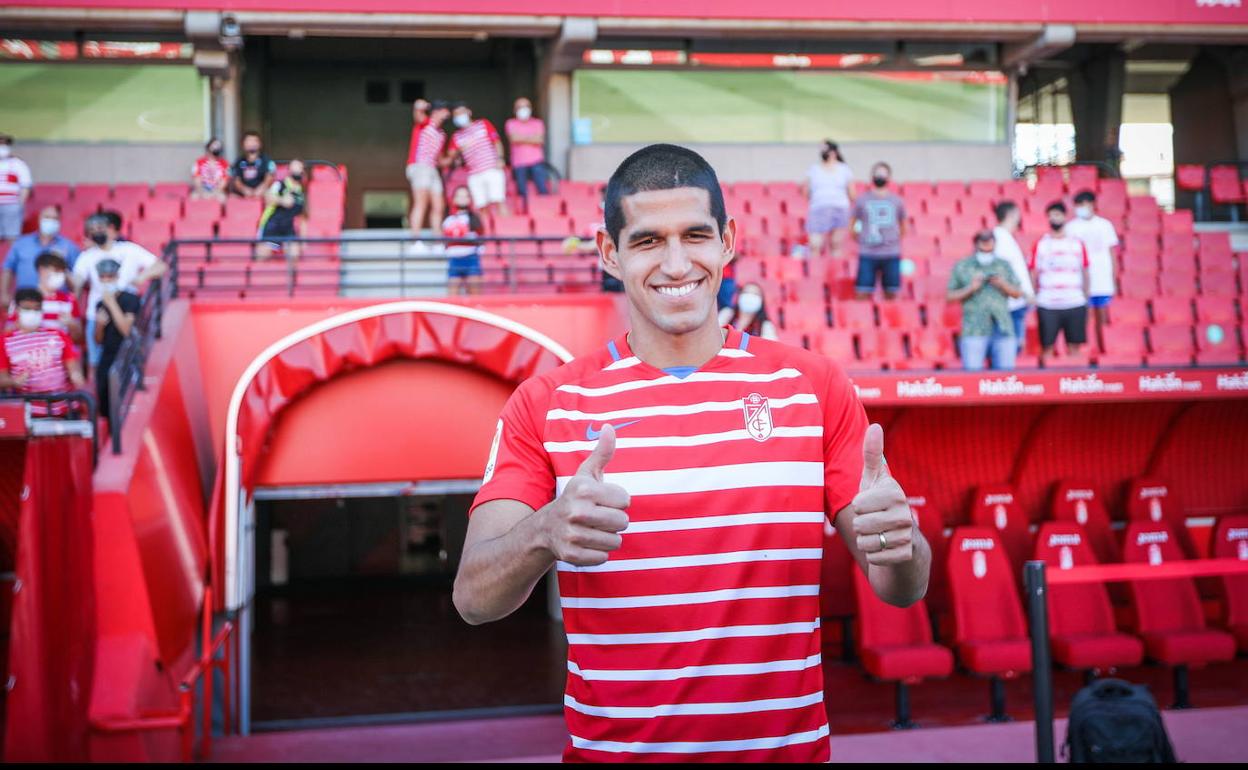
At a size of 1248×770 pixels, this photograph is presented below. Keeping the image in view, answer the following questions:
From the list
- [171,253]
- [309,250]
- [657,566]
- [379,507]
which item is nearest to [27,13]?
[309,250]

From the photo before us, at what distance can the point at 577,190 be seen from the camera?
42.7ft

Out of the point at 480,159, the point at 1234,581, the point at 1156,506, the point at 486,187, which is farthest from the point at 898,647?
the point at 480,159

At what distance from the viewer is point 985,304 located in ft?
26.6

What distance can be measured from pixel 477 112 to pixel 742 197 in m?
7.33

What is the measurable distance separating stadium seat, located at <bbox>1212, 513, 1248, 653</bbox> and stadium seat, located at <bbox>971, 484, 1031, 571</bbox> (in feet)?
4.95

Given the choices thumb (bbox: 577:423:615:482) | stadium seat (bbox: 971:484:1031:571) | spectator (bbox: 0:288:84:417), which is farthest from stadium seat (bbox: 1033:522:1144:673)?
spectator (bbox: 0:288:84:417)

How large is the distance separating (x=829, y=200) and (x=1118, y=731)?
732 centimetres

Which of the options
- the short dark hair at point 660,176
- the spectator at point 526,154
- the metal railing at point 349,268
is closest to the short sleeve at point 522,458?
the short dark hair at point 660,176

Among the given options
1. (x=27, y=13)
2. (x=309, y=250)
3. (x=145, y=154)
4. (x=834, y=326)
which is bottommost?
(x=834, y=326)

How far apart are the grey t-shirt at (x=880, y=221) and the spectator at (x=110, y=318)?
605 centimetres

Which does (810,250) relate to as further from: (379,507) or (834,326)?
(379,507)

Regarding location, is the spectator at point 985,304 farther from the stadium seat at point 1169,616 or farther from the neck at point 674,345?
the neck at point 674,345

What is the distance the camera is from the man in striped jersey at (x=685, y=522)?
1949 millimetres

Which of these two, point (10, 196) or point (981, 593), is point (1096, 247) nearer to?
point (981, 593)
